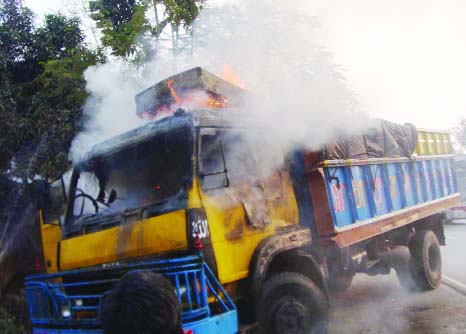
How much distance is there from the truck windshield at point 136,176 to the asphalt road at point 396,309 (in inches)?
121

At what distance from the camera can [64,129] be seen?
25.8ft

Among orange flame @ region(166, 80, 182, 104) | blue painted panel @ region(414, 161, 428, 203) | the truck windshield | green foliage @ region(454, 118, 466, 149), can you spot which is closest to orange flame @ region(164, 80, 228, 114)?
orange flame @ region(166, 80, 182, 104)

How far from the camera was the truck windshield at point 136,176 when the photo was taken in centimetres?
374

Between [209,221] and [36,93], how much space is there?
21.1ft

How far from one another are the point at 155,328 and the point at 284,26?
20.8 ft

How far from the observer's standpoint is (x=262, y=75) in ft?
21.7

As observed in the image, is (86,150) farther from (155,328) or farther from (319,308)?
(319,308)

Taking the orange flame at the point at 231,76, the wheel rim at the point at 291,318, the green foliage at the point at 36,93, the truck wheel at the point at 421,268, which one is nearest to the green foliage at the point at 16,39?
the green foliage at the point at 36,93

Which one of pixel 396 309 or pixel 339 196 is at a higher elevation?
pixel 339 196

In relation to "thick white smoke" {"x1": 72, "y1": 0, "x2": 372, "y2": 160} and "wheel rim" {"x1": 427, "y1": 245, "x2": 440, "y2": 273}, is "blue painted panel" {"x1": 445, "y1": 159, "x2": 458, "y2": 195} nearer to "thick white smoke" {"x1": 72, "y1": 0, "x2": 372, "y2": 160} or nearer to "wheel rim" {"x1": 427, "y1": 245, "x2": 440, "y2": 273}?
"wheel rim" {"x1": 427, "y1": 245, "x2": 440, "y2": 273}

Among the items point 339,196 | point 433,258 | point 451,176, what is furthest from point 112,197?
point 451,176

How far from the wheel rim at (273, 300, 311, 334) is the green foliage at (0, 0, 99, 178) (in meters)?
4.91

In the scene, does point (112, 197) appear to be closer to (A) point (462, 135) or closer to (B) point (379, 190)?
(B) point (379, 190)

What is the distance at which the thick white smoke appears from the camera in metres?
4.75
